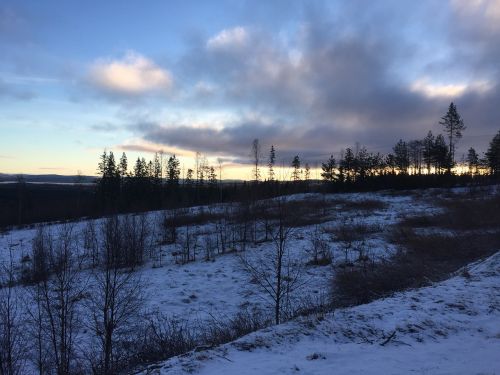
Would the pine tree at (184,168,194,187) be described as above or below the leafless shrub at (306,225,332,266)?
above

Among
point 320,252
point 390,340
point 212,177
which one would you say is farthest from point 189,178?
point 390,340

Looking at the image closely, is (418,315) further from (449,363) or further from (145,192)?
(145,192)

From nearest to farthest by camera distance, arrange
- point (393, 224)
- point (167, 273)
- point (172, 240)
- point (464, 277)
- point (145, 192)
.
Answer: point (464, 277), point (167, 273), point (393, 224), point (172, 240), point (145, 192)

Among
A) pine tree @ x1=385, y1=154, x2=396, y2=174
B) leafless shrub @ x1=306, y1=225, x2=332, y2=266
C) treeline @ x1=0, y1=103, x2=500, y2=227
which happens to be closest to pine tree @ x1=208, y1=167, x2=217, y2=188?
treeline @ x1=0, y1=103, x2=500, y2=227

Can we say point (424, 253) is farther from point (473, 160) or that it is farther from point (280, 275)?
point (473, 160)

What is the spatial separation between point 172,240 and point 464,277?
72.4 ft

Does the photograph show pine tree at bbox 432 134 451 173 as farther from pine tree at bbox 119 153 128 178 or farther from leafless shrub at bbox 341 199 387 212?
pine tree at bbox 119 153 128 178

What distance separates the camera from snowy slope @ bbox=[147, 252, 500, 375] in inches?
186

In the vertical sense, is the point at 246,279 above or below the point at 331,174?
below

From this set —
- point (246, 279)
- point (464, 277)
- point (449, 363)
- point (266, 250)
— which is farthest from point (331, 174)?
point (449, 363)

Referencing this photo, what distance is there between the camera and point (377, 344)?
5.61 m

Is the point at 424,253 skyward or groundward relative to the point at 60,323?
skyward

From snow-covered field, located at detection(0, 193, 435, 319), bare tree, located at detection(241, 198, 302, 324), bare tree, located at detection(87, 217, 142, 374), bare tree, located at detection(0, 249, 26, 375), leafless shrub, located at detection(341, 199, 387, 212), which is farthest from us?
leafless shrub, located at detection(341, 199, 387, 212)

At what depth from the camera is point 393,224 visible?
26.5m
